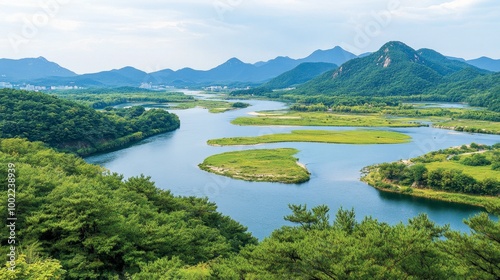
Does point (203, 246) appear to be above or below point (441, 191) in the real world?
above

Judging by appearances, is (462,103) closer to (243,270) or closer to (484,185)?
(484,185)

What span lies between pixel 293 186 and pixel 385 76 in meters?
123

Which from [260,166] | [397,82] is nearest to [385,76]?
[397,82]

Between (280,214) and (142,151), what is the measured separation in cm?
2636

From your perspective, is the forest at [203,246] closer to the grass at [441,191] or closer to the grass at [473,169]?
the grass at [441,191]

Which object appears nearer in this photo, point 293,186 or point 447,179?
point 447,179

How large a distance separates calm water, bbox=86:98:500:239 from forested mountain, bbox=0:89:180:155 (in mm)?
3388

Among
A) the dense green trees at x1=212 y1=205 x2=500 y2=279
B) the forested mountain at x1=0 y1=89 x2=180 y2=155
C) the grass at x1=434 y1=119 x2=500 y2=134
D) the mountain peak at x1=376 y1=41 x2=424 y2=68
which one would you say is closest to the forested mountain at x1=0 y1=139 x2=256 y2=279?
the dense green trees at x1=212 y1=205 x2=500 y2=279

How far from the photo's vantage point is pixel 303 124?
66500 mm

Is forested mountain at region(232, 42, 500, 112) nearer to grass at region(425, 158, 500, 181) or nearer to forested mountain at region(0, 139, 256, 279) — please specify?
grass at region(425, 158, 500, 181)

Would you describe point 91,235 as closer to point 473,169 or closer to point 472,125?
point 473,169

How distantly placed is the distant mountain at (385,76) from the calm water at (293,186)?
266ft

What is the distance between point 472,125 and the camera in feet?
207

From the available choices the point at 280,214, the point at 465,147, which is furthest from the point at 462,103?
the point at 280,214
